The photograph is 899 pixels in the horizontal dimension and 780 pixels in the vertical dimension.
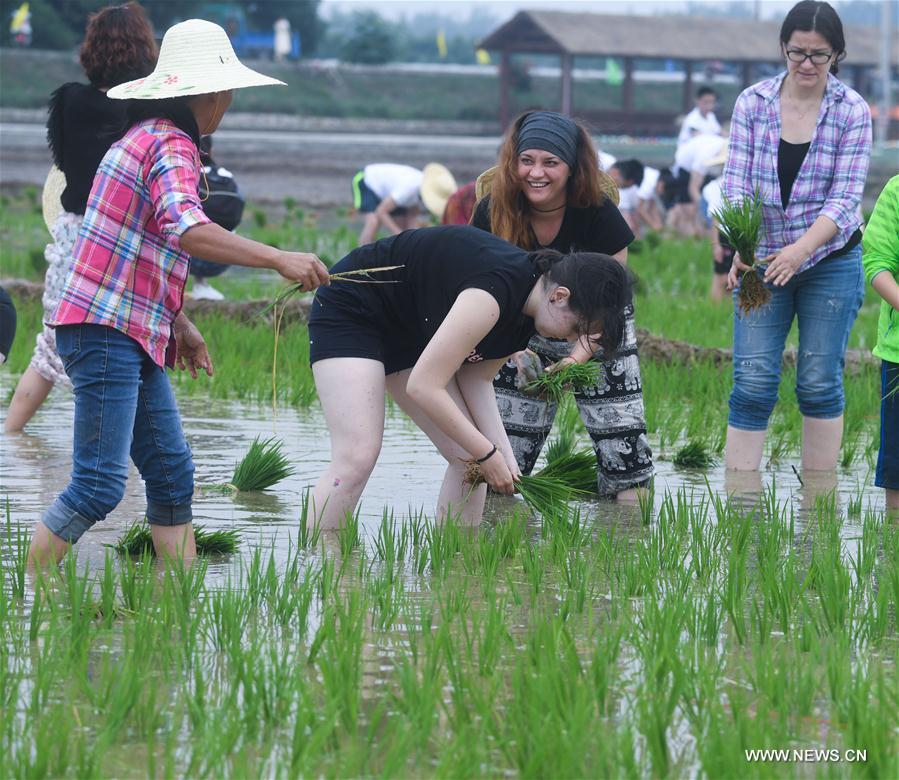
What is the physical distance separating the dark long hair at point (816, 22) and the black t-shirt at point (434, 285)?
5.28 ft

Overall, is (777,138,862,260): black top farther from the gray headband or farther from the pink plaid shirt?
the pink plaid shirt

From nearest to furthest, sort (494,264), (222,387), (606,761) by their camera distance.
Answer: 1. (606,761)
2. (494,264)
3. (222,387)

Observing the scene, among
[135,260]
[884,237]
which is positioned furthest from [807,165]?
[135,260]

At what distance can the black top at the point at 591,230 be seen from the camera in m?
4.82

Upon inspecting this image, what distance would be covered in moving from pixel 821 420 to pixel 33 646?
10.6ft

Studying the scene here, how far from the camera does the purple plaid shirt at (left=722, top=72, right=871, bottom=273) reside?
534 cm

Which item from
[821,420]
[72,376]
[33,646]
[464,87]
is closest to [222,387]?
[821,420]

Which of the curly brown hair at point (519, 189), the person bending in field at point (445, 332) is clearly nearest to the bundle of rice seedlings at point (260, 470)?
the person bending in field at point (445, 332)

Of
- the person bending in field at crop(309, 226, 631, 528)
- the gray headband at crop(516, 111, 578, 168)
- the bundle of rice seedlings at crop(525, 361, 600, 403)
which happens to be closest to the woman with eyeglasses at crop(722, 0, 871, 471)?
the bundle of rice seedlings at crop(525, 361, 600, 403)

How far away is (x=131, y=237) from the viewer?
→ 3.77m

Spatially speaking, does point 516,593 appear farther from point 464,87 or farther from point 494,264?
point 464,87

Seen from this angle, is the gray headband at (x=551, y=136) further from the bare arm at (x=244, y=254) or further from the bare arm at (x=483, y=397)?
the bare arm at (x=244, y=254)

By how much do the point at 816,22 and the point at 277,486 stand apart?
235 centimetres

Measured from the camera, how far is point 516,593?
3738 millimetres
